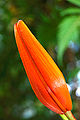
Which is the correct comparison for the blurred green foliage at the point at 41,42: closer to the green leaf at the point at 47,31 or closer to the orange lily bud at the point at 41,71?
the green leaf at the point at 47,31

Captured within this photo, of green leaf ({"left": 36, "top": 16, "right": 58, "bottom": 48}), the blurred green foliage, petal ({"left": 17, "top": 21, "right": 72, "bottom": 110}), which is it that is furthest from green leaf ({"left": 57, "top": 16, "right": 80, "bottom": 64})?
petal ({"left": 17, "top": 21, "right": 72, "bottom": 110})

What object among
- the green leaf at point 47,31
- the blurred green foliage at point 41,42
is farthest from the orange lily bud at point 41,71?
the green leaf at point 47,31

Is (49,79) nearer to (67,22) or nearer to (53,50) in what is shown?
(67,22)

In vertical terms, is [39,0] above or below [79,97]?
above

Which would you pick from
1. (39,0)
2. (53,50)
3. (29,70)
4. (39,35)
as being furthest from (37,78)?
(39,0)

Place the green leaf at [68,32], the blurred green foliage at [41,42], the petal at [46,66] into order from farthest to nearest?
the blurred green foliage at [41,42] → the green leaf at [68,32] → the petal at [46,66]

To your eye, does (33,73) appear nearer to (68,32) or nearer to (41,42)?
(68,32)
